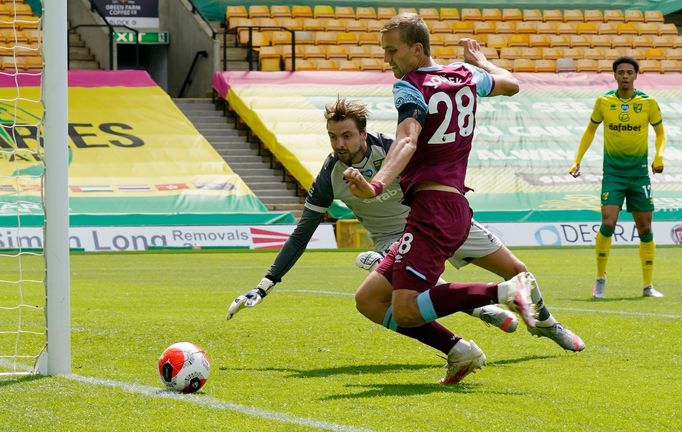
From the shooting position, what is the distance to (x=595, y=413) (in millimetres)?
5469

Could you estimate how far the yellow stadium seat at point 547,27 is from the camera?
3472 centimetres

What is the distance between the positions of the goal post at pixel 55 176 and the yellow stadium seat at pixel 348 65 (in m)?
25.2

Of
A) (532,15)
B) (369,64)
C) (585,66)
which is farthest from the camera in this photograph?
(532,15)

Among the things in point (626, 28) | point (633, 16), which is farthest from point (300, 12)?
point (633, 16)

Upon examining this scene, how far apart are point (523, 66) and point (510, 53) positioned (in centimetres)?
55

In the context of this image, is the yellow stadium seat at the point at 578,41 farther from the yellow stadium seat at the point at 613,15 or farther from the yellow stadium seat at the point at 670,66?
the yellow stadium seat at the point at 670,66

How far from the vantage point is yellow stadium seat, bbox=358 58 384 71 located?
31.8 metres

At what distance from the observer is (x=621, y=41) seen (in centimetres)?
3469

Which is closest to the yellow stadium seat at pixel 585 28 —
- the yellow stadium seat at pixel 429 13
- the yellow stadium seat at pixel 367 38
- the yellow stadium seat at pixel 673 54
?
the yellow stadium seat at pixel 673 54

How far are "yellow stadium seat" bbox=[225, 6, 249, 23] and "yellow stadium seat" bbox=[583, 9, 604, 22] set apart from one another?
33.6ft

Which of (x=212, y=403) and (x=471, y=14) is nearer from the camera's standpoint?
(x=212, y=403)

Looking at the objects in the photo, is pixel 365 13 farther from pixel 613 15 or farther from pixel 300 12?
pixel 613 15

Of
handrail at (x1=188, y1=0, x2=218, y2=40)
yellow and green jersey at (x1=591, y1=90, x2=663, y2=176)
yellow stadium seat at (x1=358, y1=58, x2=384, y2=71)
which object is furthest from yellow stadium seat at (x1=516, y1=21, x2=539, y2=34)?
yellow and green jersey at (x1=591, y1=90, x2=663, y2=176)

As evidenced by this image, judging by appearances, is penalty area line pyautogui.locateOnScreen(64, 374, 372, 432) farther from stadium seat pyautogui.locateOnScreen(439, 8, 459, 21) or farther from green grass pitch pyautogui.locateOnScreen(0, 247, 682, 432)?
stadium seat pyautogui.locateOnScreen(439, 8, 459, 21)
